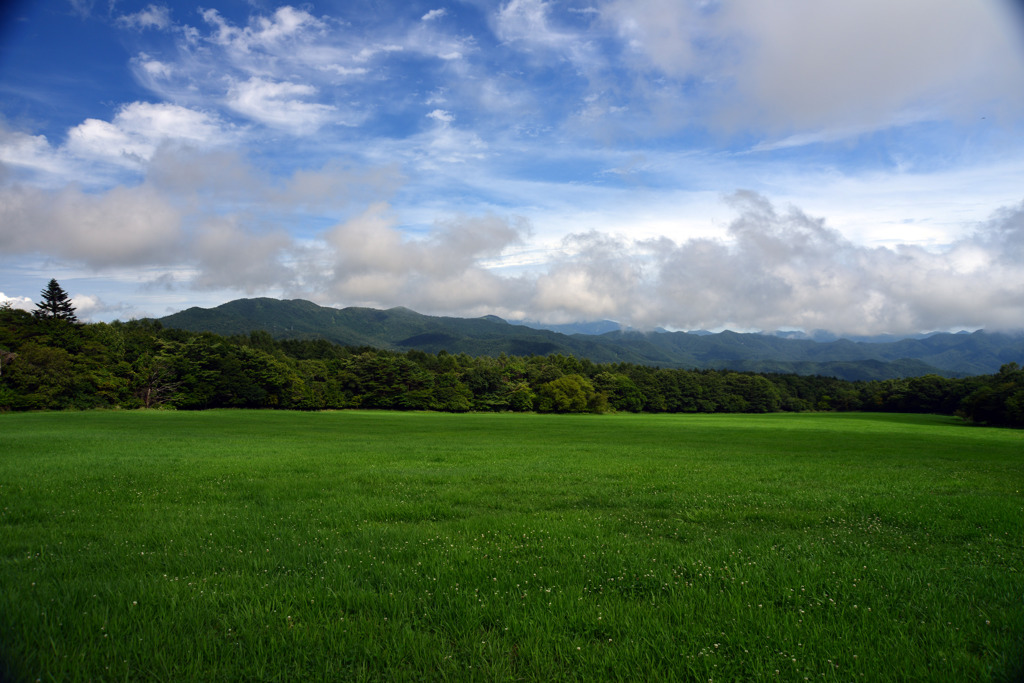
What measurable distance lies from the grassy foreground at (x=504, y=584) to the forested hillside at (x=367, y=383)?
83.2m

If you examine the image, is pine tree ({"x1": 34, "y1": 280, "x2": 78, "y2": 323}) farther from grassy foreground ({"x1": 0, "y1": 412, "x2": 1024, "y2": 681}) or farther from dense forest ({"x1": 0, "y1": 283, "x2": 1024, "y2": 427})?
grassy foreground ({"x1": 0, "y1": 412, "x2": 1024, "y2": 681})

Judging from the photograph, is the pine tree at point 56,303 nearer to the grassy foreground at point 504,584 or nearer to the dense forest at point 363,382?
the dense forest at point 363,382

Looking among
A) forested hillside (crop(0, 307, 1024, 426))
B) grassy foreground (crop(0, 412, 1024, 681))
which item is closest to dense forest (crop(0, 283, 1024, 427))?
forested hillside (crop(0, 307, 1024, 426))

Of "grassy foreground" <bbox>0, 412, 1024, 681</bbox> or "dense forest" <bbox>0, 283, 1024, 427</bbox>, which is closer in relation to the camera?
"grassy foreground" <bbox>0, 412, 1024, 681</bbox>

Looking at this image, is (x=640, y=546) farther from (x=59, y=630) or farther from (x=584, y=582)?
(x=59, y=630)

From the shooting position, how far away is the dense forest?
7575 centimetres

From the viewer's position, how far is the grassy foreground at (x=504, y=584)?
14.9 feet

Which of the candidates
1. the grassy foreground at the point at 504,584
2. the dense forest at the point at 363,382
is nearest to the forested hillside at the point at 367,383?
the dense forest at the point at 363,382

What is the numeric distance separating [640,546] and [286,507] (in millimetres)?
7786

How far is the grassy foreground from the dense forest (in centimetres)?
8300

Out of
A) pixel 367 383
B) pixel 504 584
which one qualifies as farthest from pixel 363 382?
pixel 504 584

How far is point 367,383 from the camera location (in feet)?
394

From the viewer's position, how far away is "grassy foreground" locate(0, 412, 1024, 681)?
4531 millimetres

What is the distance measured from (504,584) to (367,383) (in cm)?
11970
